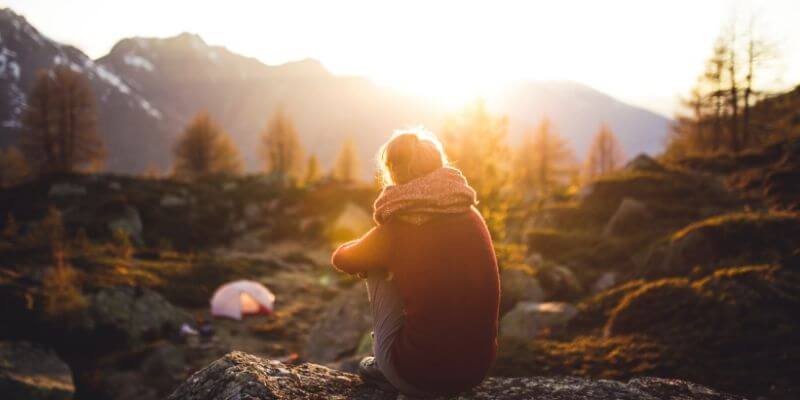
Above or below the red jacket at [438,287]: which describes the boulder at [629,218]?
below

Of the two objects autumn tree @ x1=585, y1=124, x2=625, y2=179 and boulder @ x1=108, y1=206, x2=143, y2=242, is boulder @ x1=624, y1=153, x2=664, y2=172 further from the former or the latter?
autumn tree @ x1=585, y1=124, x2=625, y2=179

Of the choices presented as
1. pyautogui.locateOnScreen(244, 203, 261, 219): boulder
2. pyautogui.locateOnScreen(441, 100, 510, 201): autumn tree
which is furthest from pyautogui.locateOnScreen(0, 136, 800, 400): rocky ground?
pyautogui.locateOnScreen(244, 203, 261, 219): boulder

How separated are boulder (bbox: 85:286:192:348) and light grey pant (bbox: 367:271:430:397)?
429 inches

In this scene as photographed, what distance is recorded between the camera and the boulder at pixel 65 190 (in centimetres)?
3103

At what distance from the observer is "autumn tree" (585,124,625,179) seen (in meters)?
59.5

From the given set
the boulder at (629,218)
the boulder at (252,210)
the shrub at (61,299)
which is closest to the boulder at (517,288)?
the boulder at (629,218)

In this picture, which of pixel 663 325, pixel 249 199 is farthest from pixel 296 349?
pixel 249 199

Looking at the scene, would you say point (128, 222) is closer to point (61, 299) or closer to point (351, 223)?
point (351, 223)

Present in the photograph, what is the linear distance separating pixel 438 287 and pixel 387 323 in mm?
595

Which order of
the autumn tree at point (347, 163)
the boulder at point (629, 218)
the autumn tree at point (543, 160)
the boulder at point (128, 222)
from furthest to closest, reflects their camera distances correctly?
the autumn tree at point (347, 163)
the autumn tree at point (543, 160)
the boulder at point (128, 222)
the boulder at point (629, 218)

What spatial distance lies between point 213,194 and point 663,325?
36562 millimetres

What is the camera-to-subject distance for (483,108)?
15.8 metres

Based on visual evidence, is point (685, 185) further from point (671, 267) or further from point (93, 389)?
point (93, 389)

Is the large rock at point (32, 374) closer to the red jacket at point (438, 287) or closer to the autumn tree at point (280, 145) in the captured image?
the red jacket at point (438, 287)
